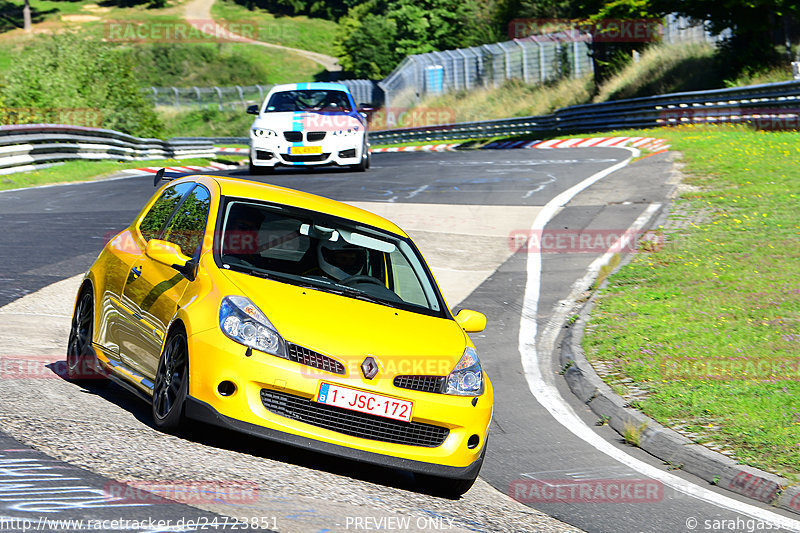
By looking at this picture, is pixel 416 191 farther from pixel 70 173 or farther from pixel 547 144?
pixel 547 144

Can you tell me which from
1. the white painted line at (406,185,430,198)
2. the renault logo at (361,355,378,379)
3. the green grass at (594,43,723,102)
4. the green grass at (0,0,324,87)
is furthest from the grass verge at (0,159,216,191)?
the green grass at (0,0,324,87)

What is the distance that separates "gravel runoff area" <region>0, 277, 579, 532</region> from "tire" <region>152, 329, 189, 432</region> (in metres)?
0.10

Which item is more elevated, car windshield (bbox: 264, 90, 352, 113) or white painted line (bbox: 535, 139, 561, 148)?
car windshield (bbox: 264, 90, 352, 113)

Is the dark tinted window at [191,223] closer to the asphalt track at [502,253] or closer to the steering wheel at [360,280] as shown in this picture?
the steering wheel at [360,280]

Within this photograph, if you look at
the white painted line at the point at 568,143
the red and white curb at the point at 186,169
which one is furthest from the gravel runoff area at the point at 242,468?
the white painted line at the point at 568,143

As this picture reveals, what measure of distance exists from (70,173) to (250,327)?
67.8 feet

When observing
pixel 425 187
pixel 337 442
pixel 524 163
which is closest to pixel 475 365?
pixel 337 442

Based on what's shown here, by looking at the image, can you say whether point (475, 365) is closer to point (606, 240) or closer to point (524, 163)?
point (606, 240)

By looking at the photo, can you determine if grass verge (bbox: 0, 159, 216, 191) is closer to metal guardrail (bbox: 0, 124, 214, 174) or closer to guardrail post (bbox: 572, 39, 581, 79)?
metal guardrail (bbox: 0, 124, 214, 174)

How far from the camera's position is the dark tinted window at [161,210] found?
742 centimetres

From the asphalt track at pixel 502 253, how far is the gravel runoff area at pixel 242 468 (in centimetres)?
5

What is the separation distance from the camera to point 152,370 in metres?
6.36

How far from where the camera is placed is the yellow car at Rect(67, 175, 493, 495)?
18.5 ft

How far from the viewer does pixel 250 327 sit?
575 centimetres
